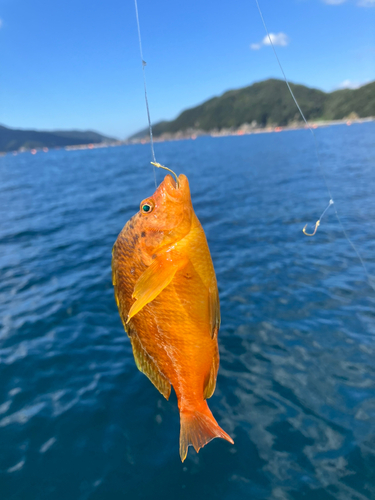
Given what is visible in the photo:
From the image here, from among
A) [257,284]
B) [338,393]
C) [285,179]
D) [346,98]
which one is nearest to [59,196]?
[285,179]

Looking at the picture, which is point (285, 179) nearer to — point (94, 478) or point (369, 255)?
point (369, 255)

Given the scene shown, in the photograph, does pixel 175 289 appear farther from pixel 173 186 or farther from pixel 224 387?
pixel 224 387

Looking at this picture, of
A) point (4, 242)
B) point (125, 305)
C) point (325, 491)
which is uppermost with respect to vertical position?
point (125, 305)

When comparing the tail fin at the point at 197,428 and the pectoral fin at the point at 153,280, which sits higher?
the pectoral fin at the point at 153,280

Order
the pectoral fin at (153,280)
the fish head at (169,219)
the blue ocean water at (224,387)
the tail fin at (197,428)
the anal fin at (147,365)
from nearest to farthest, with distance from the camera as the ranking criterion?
the pectoral fin at (153,280), the fish head at (169,219), the tail fin at (197,428), the anal fin at (147,365), the blue ocean water at (224,387)

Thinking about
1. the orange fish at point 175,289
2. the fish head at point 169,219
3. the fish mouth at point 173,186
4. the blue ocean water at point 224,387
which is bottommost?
the blue ocean water at point 224,387

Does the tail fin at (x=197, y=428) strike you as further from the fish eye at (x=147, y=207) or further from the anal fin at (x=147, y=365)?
the fish eye at (x=147, y=207)

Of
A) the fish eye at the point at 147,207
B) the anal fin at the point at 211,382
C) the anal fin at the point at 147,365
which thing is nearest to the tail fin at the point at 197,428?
the anal fin at the point at 211,382
